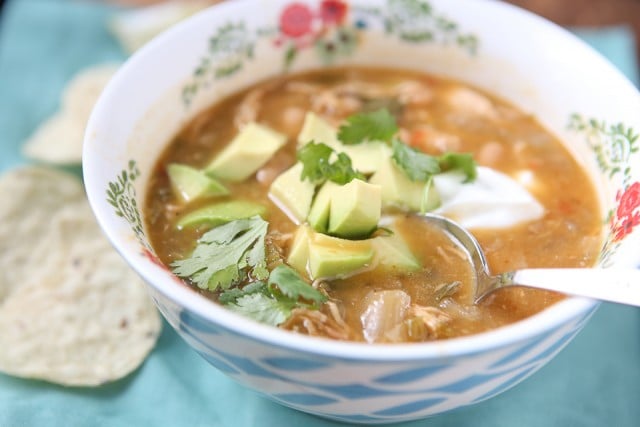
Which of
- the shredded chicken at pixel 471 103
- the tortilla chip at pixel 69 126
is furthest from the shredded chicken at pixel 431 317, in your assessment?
the tortilla chip at pixel 69 126

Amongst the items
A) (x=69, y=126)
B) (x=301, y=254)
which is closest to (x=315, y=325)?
(x=301, y=254)

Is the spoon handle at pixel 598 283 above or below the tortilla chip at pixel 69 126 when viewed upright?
above

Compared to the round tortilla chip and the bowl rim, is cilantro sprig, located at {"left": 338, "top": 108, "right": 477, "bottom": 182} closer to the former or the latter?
the bowl rim

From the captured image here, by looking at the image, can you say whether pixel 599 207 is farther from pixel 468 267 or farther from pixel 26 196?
pixel 26 196

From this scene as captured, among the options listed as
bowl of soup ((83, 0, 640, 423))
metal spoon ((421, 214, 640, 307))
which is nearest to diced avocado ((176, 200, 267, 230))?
bowl of soup ((83, 0, 640, 423))

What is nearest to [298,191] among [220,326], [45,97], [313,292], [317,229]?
[317,229]

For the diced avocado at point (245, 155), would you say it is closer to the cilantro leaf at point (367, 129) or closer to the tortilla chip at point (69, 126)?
the cilantro leaf at point (367, 129)

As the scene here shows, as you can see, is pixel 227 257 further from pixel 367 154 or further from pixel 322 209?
pixel 367 154

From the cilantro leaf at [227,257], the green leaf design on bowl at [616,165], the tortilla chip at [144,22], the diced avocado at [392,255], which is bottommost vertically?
the tortilla chip at [144,22]

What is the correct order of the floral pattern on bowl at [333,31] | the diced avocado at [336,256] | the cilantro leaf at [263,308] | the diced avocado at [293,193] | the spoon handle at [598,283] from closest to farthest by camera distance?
the spoon handle at [598,283] < the cilantro leaf at [263,308] < the diced avocado at [336,256] < the diced avocado at [293,193] < the floral pattern on bowl at [333,31]
